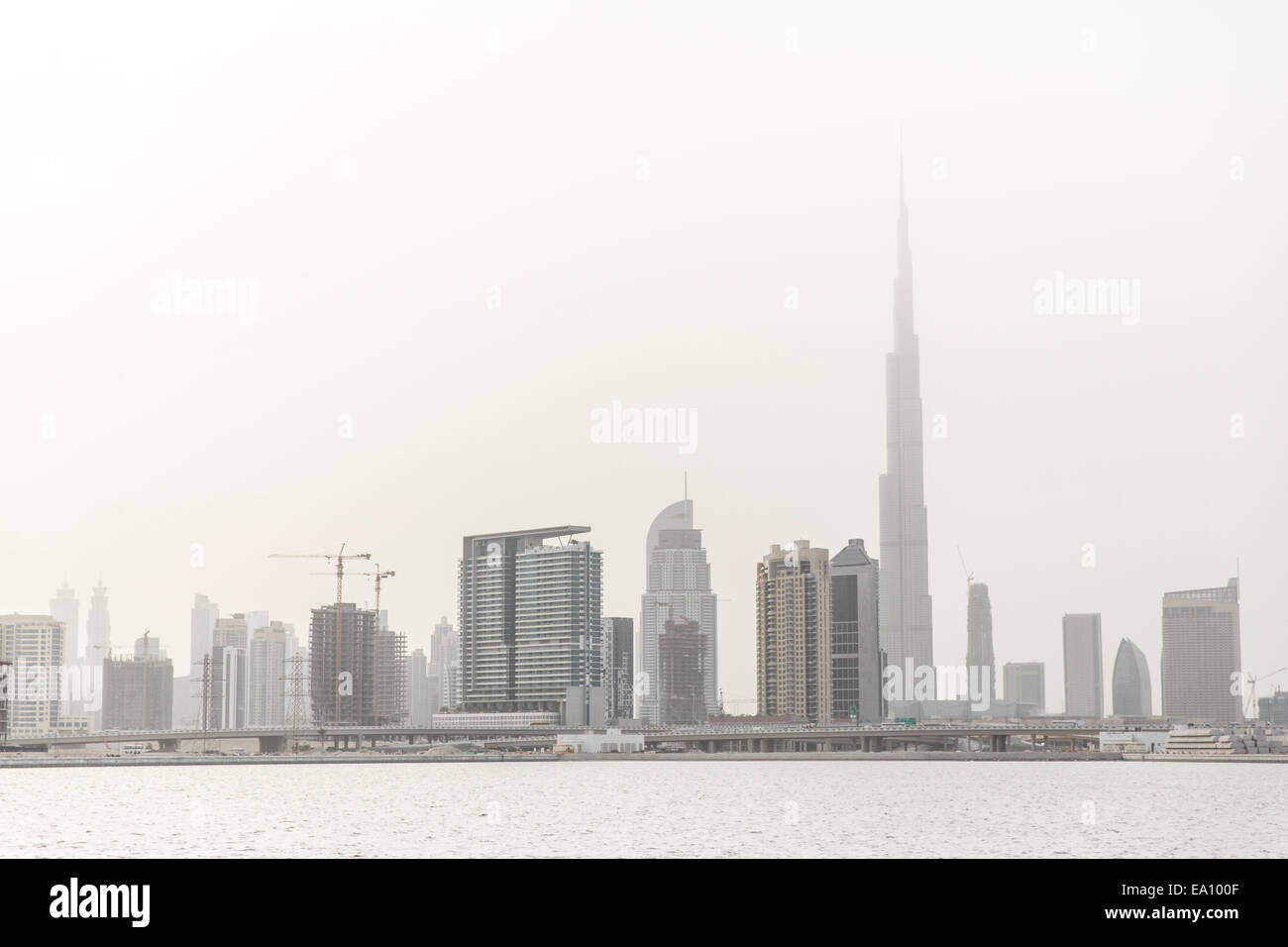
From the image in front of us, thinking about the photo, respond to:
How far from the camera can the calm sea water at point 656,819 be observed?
81.5 meters

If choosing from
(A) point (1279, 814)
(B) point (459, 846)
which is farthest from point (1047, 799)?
(B) point (459, 846)

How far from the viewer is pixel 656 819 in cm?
10306

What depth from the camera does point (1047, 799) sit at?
133 metres

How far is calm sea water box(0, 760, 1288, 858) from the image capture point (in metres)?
81.5
